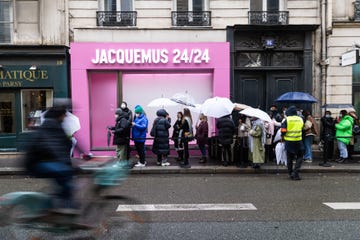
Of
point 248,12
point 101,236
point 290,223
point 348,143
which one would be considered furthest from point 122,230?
point 248,12

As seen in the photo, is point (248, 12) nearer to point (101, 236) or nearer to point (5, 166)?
point (5, 166)

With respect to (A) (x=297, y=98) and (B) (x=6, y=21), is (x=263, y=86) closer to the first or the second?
(A) (x=297, y=98)

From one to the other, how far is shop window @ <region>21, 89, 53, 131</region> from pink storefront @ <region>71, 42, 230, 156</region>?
954 mm

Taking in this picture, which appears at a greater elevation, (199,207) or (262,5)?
(262,5)

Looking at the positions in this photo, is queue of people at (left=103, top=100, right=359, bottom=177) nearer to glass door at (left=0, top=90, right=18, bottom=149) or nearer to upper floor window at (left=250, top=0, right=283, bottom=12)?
upper floor window at (left=250, top=0, right=283, bottom=12)

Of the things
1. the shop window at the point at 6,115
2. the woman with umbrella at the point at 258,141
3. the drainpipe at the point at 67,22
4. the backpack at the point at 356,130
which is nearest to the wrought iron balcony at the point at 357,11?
the backpack at the point at 356,130

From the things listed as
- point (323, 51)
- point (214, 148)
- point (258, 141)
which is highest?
point (323, 51)

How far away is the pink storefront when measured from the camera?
13.1m

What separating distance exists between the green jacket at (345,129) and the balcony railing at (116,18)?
7.53 m

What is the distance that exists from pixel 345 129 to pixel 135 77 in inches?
→ 279

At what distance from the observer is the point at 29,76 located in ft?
42.6

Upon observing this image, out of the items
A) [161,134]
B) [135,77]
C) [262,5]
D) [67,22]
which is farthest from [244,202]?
[67,22]

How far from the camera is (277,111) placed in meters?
13.3

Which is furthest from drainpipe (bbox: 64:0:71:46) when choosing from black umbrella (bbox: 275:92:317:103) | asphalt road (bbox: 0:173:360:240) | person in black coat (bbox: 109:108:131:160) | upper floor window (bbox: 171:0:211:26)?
black umbrella (bbox: 275:92:317:103)
